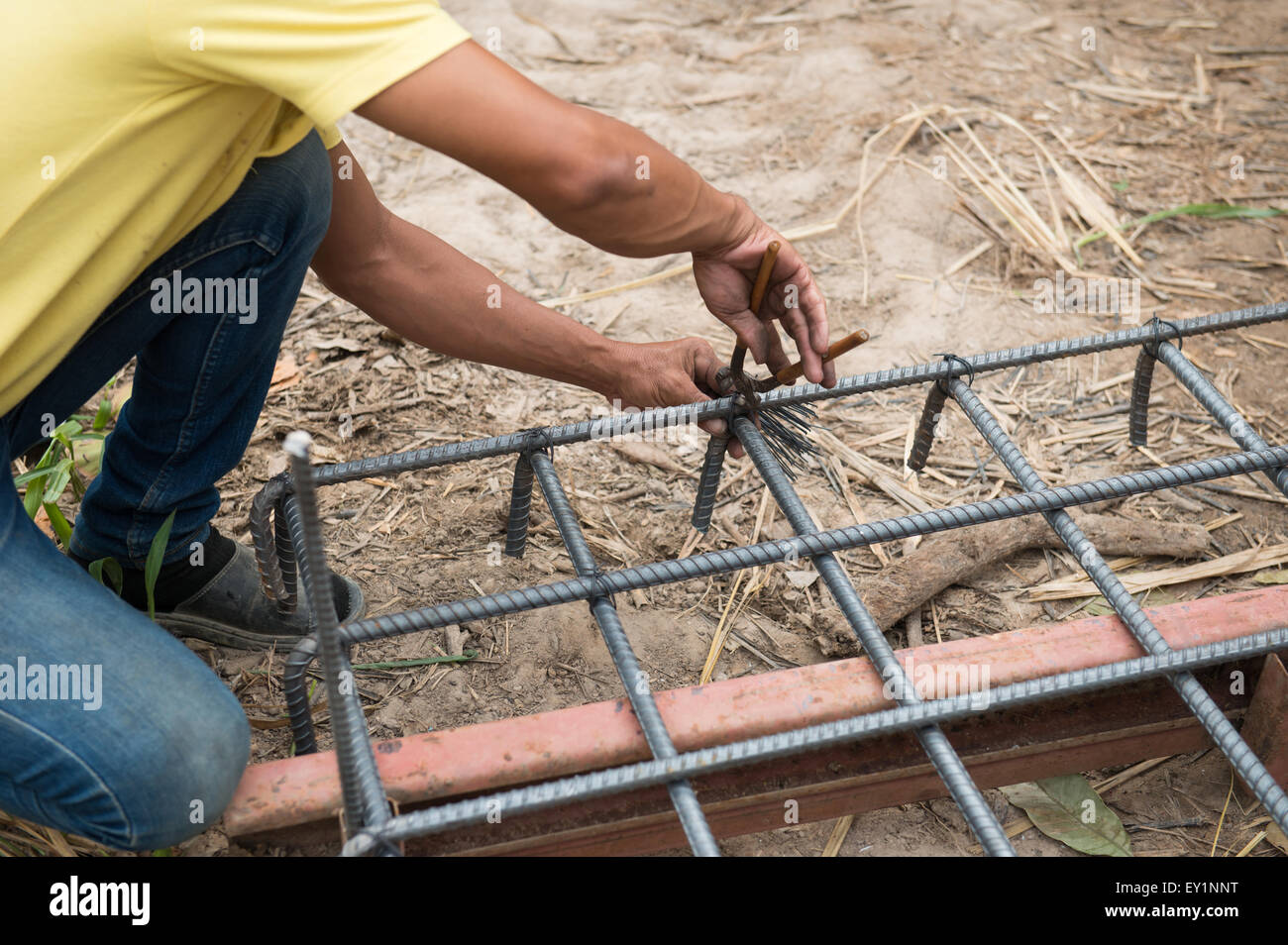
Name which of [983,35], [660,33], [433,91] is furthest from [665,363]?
[983,35]

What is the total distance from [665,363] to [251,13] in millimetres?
872

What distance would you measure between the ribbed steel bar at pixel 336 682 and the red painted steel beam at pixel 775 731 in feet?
0.27

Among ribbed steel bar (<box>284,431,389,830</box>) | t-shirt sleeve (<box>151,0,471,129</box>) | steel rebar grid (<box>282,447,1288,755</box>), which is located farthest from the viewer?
steel rebar grid (<box>282,447,1288,755</box>)

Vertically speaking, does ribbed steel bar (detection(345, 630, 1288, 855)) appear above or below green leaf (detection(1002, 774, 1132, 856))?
above

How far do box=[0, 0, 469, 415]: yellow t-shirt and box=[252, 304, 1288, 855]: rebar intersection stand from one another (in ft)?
1.31

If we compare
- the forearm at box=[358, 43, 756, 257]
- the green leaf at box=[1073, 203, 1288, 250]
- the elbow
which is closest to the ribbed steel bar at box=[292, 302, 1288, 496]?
the forearm at box=[358, 43, 756, 257]

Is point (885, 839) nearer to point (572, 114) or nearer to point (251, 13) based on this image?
point (572, 114)

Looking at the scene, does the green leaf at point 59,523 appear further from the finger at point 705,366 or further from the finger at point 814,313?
the finger at point 814,313

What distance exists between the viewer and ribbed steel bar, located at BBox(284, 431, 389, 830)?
102 cm

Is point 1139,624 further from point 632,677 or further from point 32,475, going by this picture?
point 32,475

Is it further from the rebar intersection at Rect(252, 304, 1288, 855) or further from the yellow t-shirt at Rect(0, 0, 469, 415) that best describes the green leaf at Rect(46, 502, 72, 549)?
the yellow t-shirt at Rect(0, 0, 469, 415)

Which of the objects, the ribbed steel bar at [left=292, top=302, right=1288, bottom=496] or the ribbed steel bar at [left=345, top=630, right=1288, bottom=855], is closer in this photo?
the ribbed steel bar at [left=345, top=630, right=1288, bottom=855]

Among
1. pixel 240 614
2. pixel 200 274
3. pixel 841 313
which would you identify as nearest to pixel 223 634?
pixel 240 614

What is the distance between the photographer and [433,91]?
1.23m
